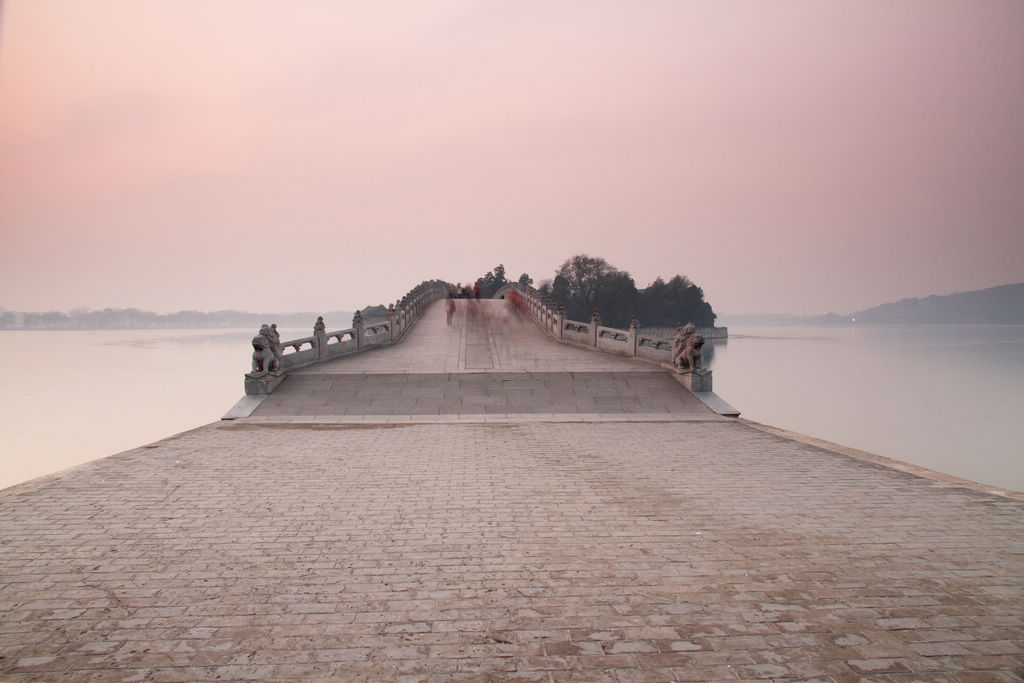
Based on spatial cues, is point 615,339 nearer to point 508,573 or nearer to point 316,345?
point 316,345

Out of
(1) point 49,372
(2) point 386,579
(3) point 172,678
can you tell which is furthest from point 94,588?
(1) point 49,372

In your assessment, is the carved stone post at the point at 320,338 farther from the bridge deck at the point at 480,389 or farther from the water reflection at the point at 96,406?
the water reflection at the point at 96,406

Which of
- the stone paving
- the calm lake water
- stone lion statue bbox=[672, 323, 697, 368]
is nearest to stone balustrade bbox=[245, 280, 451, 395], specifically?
the stone paving

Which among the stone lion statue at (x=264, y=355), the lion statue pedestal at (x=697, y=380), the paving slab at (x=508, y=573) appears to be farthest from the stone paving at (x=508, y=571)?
the stone lion statue at (x=264, y=355)

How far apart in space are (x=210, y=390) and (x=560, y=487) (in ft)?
192

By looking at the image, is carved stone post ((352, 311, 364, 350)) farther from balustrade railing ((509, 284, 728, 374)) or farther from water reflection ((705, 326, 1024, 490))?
water reflection ((705, 326, 1024, 490))

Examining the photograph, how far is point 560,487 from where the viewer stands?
7.58m

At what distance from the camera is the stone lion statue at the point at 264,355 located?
1416cm

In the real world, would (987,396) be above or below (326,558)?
below

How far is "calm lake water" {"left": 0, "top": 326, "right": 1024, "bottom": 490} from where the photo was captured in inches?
1196

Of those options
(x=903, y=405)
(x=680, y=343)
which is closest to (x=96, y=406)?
(x=680, y=343)

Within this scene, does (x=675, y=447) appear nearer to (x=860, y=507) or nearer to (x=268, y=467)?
(x=860, y=507)

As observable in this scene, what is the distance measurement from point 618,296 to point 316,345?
A: 78155 millimetres

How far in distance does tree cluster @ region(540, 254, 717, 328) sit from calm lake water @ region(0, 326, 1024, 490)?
19.3 metres
